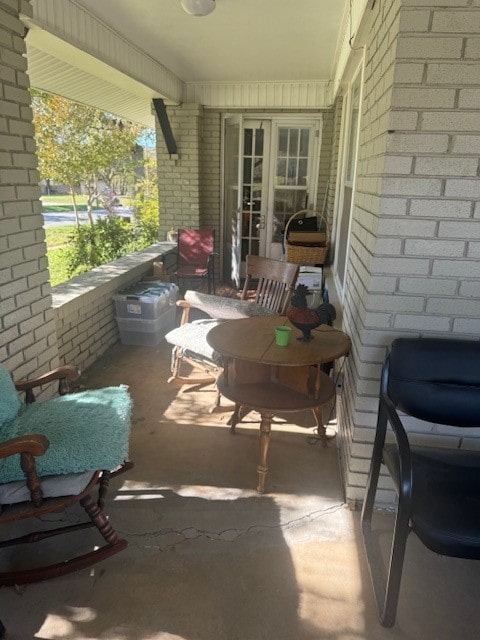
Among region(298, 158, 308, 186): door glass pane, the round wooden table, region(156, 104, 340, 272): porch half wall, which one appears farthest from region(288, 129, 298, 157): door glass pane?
the round wooden table

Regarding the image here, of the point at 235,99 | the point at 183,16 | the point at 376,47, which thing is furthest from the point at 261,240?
the point at 376,47

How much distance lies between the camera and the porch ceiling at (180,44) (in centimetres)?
297

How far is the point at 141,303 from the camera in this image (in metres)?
3.78

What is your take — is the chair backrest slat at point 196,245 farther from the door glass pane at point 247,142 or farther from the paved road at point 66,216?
the paved road at point 66,216

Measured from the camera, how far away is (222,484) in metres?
2.17

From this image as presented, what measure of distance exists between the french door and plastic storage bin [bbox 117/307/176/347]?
2.28 meters

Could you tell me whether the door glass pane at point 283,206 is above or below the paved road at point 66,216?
above

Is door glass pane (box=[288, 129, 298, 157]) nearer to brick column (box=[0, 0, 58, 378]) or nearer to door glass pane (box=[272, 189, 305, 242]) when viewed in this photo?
door glass pane (box=[272, 189, 305, 242])

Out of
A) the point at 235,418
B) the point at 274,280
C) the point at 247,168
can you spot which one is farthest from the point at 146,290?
the point at 247,168

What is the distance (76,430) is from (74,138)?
7263 millimetres

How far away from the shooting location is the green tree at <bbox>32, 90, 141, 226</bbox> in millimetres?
7434

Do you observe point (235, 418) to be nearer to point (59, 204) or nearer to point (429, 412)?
point (429, 412)

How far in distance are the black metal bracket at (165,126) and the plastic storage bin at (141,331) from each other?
259cm

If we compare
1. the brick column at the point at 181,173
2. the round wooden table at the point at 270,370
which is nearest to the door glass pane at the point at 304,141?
the brick column at the point at 181,173
